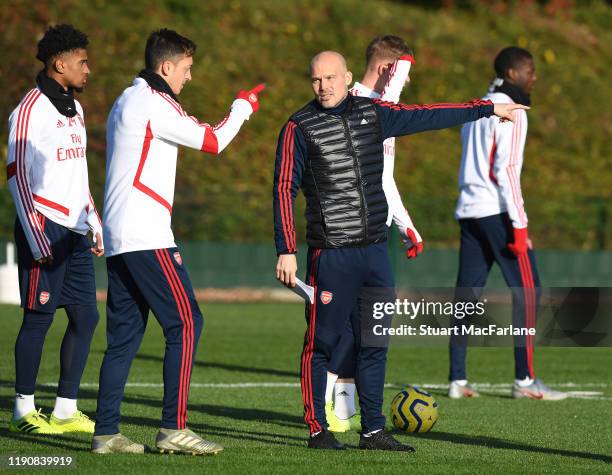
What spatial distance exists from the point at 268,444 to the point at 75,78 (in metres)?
2.53

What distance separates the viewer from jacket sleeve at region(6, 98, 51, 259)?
7488 millimetres

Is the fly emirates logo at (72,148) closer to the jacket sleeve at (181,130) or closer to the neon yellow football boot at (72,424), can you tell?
the jacket sleeve at (181,130)

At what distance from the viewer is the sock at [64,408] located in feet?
25.7

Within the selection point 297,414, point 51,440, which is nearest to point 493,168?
point 297,414

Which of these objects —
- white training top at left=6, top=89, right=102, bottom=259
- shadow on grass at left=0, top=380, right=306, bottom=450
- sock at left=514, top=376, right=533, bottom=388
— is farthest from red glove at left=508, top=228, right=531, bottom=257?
white training top at left=6, top=89, right=102, bottom=259

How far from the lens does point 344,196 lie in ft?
22.7

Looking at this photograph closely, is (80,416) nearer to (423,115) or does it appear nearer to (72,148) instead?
(72,148)

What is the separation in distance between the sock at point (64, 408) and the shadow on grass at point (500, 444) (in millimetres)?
2174

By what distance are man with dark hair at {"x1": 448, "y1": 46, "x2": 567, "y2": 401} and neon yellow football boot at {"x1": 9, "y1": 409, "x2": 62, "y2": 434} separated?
3.49 metres

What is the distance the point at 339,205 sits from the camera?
691cm

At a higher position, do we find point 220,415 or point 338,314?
point 338,314

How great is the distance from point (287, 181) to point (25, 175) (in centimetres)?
175

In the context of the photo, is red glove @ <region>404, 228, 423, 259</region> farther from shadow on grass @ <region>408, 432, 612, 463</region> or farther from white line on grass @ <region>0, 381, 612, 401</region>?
white line on grass @ <region>0, 381, 612, 401</region>

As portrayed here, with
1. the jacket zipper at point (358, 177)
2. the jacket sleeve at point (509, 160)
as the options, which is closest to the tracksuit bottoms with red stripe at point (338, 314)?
the jacket zipper at point (358, 177)
